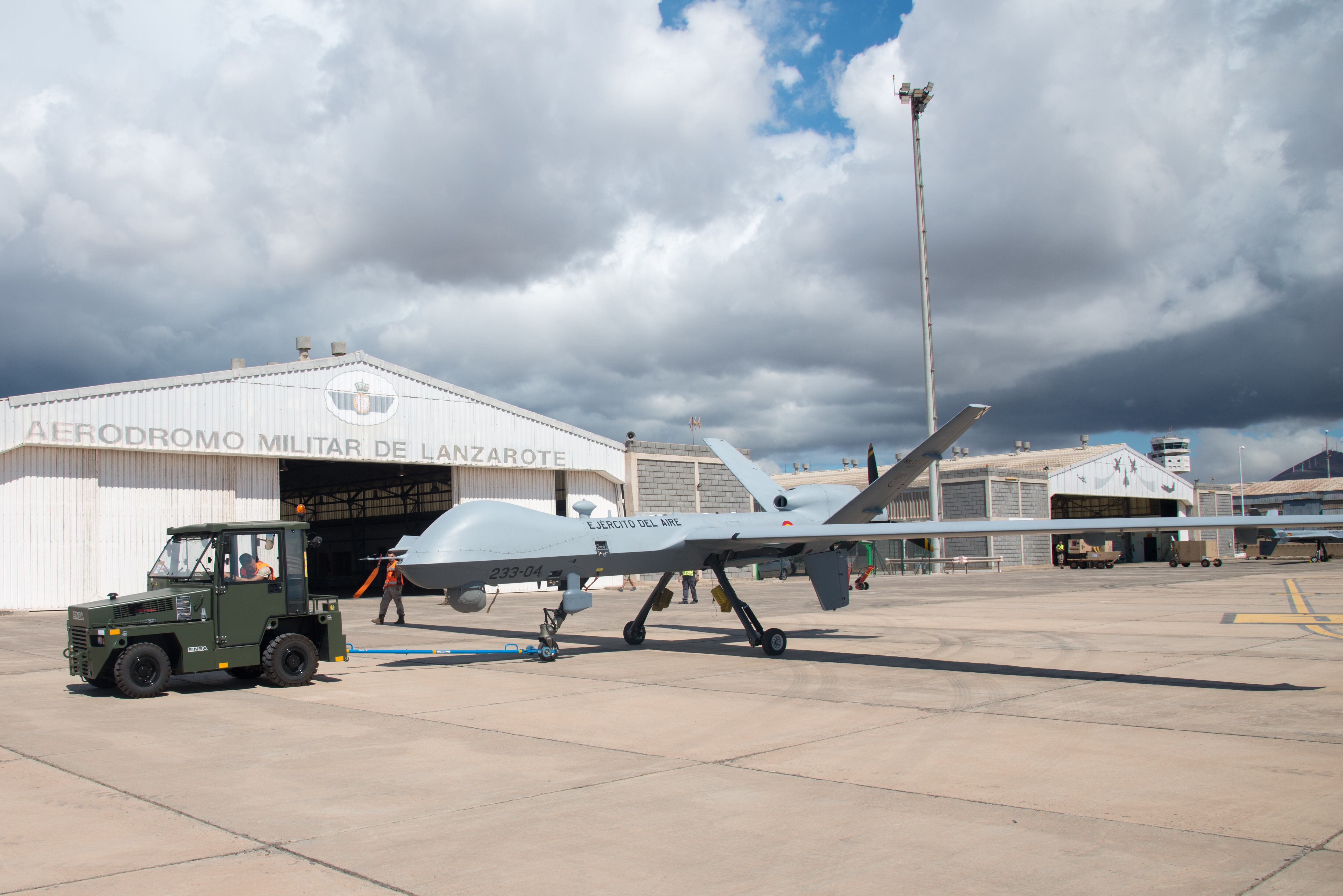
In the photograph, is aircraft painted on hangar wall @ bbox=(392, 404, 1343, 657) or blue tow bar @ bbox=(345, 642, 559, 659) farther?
blue tow bar @ bbox=(345, 642, 559, 659)

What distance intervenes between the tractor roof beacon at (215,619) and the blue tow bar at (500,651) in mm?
2478

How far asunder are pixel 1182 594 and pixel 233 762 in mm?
29289

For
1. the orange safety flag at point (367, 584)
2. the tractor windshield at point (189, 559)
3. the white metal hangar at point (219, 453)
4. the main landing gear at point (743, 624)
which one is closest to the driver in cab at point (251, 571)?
the tractor windshield at point (189, 559)

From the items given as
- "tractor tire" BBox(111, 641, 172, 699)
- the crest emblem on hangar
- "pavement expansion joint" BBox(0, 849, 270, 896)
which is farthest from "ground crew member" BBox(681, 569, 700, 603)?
"pavement expansion joint" BBox(0, 849, 270, 896)

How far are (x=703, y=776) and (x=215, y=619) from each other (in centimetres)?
805

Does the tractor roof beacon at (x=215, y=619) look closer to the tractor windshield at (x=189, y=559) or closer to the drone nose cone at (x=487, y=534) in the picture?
the tractor windshield at (x=189, y=559)

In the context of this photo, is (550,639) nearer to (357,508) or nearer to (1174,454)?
(357,508)

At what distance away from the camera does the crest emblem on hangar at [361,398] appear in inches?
1404

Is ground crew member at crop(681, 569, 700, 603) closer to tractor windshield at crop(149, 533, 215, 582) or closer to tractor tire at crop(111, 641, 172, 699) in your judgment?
tractor windshield at crop(149, 533, 215, 582)

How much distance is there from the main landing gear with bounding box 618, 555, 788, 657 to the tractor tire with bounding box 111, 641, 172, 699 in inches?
222

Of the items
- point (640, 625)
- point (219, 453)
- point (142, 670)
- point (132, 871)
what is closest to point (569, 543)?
point (640, 625)

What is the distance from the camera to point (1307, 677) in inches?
468

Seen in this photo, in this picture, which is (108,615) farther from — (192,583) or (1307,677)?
(1307,677)

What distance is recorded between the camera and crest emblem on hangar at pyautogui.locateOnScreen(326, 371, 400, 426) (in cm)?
Result: 3566
